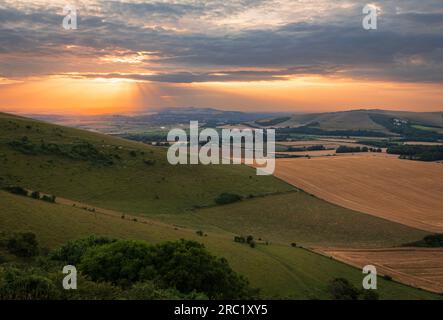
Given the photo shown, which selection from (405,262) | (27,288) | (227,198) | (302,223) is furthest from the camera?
(227,198)

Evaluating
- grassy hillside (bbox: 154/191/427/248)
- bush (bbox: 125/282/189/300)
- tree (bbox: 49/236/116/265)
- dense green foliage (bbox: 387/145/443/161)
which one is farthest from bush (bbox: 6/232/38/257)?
dense green foliage (bbox: 387/145/443/161)

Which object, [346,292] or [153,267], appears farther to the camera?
[346,292]

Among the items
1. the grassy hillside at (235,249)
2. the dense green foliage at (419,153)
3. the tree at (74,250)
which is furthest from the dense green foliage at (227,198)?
the dense green foliage at (419,153)

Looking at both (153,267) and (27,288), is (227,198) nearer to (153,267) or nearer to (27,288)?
(153,267)

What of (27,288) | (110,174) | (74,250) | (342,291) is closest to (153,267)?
(74,250)

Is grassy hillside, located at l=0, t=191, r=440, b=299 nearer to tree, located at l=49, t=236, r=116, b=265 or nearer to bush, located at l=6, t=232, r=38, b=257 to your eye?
bush, located at l=6, t=232, r=38, b=257

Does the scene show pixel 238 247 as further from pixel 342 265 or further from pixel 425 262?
pixel 425 262
